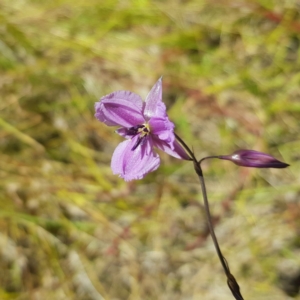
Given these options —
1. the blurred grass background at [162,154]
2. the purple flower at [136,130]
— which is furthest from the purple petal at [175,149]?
the blurred grass background at [162,154]

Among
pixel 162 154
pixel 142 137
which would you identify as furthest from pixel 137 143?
pixel 162 154

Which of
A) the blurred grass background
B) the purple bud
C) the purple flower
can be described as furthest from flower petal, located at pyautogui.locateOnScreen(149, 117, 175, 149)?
the blurred grass background

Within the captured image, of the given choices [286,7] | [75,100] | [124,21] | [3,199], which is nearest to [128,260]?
[3,199]

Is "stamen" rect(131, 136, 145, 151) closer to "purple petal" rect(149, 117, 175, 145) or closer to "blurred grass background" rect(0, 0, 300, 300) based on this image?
"purple petal" rect(149, 117, 175, 145)

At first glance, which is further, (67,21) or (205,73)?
(67,21)

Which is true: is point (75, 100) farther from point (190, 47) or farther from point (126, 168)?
point (126, 168)

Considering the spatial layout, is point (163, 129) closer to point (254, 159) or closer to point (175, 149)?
point (175, 149)
